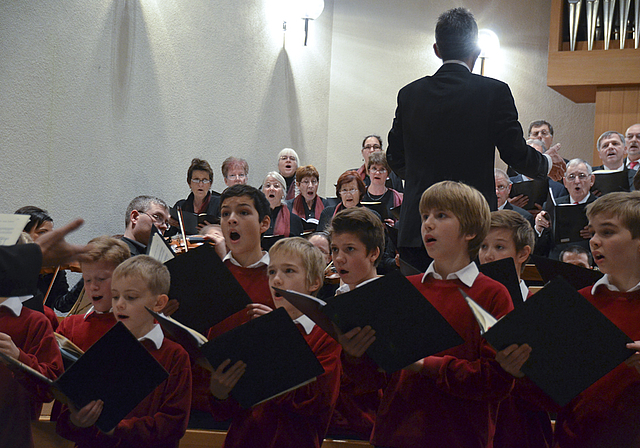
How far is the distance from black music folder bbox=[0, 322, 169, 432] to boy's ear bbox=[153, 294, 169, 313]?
16.4 inches

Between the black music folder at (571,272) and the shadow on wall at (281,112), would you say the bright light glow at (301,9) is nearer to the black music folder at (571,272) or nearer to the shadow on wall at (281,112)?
the shadow on wall at (281,112)

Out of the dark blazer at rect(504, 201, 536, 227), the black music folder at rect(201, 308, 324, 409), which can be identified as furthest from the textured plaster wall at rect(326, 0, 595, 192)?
the black music folder at rect(201, 308, 324, 409)

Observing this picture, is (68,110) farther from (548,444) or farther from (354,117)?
(354,117)

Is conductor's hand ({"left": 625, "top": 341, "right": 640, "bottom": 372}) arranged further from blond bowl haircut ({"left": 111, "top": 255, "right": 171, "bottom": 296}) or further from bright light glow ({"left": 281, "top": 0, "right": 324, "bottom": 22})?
bright light glow ({"left": 281, "top": 0, "right": 324, "bottom": 22})

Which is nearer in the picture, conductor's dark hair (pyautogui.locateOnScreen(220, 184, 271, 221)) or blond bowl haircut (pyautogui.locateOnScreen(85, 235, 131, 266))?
blond bowl haircut (pyautogui.locateOnScreen(85, 235, 131, 266))

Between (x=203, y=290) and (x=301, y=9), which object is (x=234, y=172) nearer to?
(x=301, y=9)

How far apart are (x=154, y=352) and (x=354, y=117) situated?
721 cm

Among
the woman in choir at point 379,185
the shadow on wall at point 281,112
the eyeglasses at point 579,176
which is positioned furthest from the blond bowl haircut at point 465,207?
the shadow on wall at point 281,112

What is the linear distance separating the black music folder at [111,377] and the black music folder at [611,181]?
3548 mm

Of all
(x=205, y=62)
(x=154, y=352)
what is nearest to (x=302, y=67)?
(x=205, y=62)

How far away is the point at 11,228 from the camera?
1.86 metres

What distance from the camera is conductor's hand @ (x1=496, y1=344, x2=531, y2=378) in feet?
5.34

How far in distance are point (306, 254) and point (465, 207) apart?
25.2 inches

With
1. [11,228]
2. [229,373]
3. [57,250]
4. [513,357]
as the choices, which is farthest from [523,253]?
[11,228]
